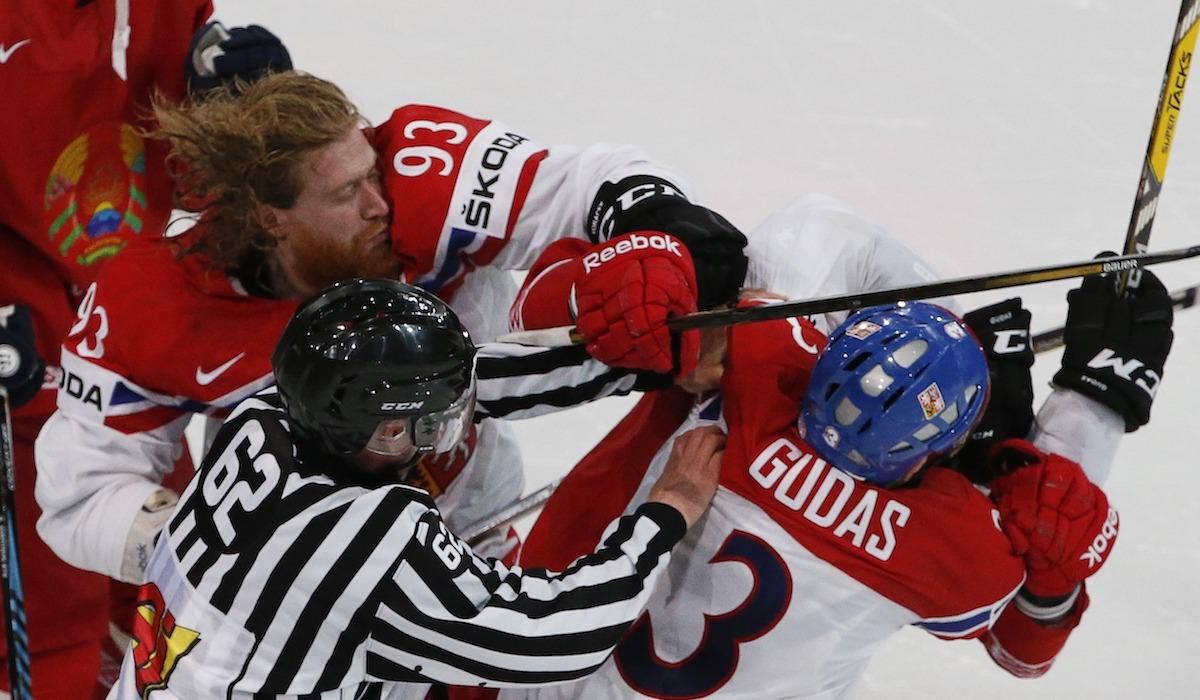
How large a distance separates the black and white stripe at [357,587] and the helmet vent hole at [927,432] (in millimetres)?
349

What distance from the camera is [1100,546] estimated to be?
2.16 metres

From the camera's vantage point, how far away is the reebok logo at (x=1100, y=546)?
2.14 meters

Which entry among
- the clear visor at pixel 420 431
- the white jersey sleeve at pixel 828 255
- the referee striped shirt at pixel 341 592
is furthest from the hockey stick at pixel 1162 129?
the clear visor at pixel 420 431

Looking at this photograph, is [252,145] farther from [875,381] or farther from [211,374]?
[875,381]

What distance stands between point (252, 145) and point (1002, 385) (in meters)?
1.22

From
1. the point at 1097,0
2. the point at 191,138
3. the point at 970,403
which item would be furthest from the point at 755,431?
the point at 1097,0

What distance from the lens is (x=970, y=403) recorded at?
80.8 inches

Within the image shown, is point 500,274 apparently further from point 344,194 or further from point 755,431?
point 755,431

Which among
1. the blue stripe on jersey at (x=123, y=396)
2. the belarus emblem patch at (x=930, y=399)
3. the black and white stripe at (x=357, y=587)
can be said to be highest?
the belarus emblem patch at (x=930, y=399)

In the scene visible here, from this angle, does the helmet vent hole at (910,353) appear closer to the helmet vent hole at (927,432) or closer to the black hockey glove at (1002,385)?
the helmet vent hole at (927,432)

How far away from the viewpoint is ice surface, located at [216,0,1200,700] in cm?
405

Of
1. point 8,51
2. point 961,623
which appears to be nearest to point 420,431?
point 961,623

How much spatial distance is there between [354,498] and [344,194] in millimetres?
734

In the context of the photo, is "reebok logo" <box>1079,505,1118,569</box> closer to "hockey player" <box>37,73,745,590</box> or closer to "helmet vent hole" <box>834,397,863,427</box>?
"helmet vent hole" <box>834,397,863,427</box>
